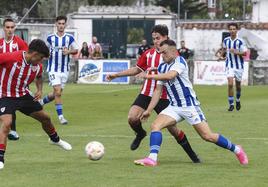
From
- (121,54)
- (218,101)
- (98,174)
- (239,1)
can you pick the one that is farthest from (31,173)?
(239,1)

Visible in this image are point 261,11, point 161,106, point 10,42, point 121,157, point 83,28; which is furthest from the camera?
point 261,11

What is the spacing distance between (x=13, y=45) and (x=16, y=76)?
13.1ft

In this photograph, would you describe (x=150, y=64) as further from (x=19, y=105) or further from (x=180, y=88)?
(x=19, y=105)

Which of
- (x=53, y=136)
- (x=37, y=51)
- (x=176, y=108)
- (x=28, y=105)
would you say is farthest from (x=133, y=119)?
(x=37, y=51)

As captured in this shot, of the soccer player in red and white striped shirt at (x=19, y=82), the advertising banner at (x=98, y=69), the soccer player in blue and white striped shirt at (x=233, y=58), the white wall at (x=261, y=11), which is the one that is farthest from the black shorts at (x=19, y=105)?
the white wall at (x=261, y=11)

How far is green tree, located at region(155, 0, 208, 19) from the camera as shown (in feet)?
296

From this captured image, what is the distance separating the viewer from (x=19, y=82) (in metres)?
12.8

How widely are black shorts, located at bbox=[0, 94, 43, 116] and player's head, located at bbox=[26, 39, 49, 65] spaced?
2.53 ft

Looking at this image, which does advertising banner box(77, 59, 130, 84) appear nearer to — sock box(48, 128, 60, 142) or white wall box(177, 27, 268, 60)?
white wall box(177, 27, 268, 60)

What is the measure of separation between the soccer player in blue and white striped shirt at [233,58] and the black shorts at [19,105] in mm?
11686

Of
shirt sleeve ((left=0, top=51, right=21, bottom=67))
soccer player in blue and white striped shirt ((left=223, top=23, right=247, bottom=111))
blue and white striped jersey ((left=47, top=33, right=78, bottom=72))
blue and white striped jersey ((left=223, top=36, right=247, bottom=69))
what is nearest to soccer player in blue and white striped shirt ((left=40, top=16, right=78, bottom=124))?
blue and white striped jersey ((left=47, top=33, right=78, bottom=72))

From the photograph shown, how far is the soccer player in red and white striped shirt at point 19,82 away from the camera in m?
12.1

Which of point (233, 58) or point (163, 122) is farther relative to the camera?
point (233, 58)

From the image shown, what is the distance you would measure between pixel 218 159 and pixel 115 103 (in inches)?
548
